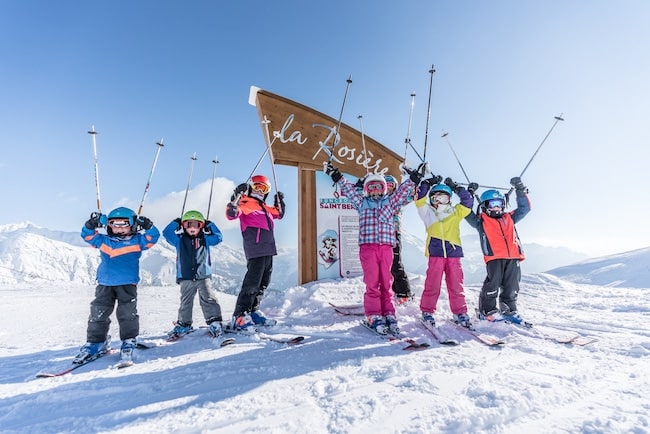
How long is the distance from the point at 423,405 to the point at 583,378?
147 centimetres

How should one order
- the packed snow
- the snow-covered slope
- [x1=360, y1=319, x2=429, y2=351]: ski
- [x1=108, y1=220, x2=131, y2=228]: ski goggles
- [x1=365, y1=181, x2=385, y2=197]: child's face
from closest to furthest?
the packed snow → [x1=360, y1=319, x2=429, y2=351]: ski → [x1=108, y1=220, x2=131, y2=228]: ski goggles → [x1=365, y1=181, x2=385, y2=197]: child's face → the snow-covered slope

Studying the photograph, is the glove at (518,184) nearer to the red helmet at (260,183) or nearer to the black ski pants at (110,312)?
the red helmet at (260,183)

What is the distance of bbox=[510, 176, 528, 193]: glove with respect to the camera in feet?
16.5

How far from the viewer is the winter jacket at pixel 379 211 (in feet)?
14.0

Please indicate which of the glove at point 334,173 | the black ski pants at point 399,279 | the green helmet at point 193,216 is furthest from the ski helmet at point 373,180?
the green helmet at point 193,216

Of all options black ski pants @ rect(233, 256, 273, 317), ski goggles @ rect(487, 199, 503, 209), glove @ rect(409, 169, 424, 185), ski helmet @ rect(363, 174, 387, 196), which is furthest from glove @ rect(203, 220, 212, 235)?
ski goggles @ rect(487, 199, 503, 209)

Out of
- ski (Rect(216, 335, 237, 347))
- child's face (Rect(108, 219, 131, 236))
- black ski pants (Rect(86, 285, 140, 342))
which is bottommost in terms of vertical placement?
ski (Rect(216, 335, 237, 347))

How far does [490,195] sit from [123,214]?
5.08 m

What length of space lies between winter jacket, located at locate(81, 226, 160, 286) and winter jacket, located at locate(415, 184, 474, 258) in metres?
3.66

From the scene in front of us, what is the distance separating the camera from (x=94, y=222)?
3.59 m

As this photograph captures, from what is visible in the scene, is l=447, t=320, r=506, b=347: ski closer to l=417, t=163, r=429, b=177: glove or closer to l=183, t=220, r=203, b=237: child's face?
l=417, t=163, r=429, b=177: glove

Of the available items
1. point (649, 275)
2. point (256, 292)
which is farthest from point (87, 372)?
point (649, 275)

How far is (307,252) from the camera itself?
7117mm

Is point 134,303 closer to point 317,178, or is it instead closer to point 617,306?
point 317,178
